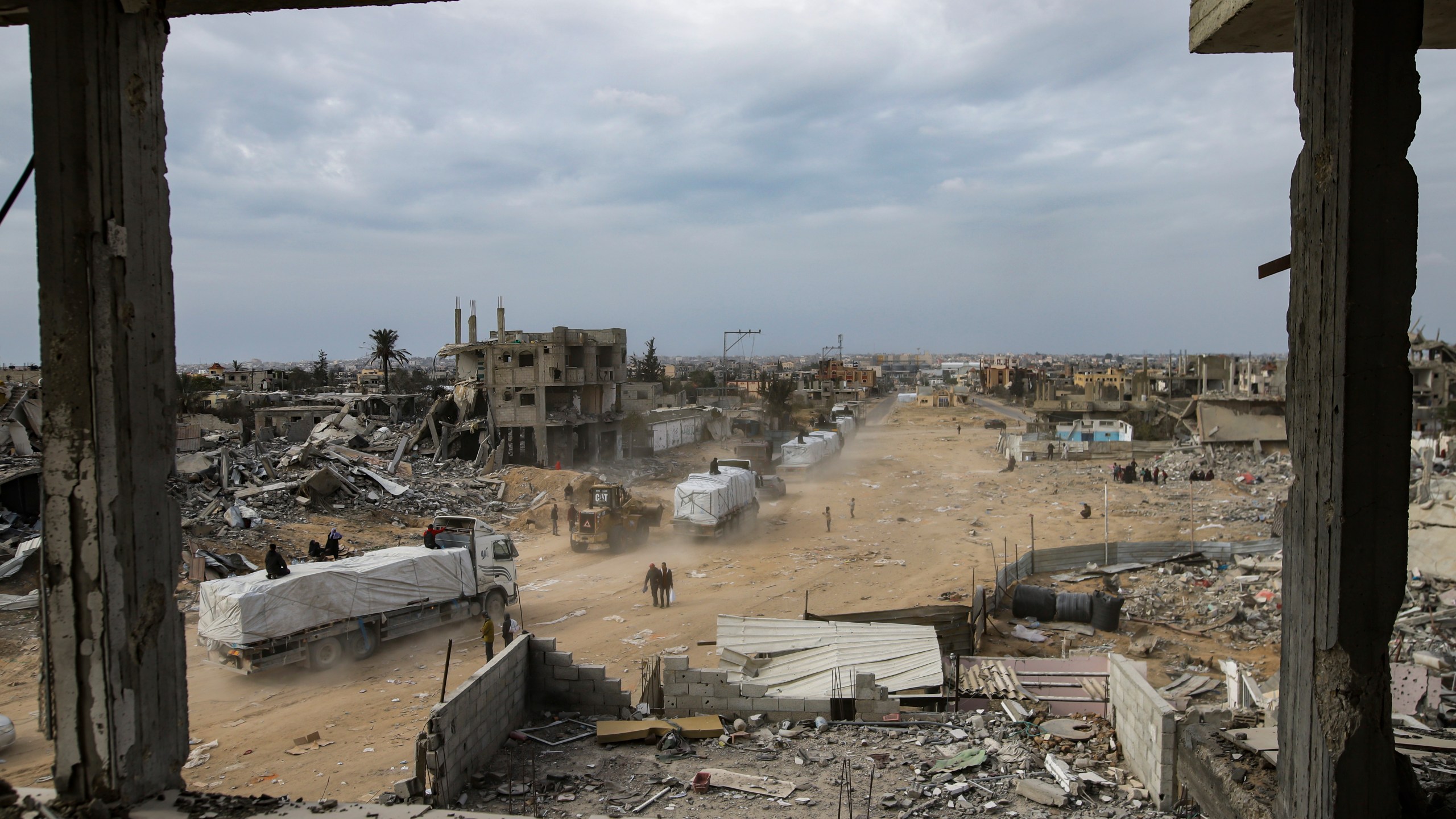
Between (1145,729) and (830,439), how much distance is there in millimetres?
37342

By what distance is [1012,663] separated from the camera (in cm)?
1149

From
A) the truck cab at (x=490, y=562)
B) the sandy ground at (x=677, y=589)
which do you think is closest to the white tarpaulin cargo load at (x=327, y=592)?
the truck cab at (x=490, y=562)

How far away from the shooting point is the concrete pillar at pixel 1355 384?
2393mm

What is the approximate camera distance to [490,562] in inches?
627

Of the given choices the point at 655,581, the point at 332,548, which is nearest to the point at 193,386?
the point at 332,548

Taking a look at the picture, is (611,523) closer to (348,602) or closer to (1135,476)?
(348,602)

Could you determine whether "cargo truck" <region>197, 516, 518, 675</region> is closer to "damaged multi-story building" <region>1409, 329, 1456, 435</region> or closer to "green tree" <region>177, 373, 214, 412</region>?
"green tree" <region>177, 373, 214, 412</region>

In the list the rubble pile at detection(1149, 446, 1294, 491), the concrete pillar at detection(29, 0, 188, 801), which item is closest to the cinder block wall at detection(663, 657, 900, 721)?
the concrete pillar at detection(29, 0, 188, 801)

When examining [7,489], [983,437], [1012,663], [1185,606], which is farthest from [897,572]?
[983,437]

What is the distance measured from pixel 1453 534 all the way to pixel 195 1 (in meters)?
21.1

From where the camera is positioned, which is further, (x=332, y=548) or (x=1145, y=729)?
(x=332, y=548)

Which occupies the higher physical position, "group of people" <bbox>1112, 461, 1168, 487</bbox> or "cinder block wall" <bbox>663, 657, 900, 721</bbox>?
"cinder block wall" <bbox>663, 657, 900, 721</bbox>

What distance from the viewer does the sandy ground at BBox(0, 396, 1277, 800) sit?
33.2 ft

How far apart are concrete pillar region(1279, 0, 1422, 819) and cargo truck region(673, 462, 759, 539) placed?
2136cm
